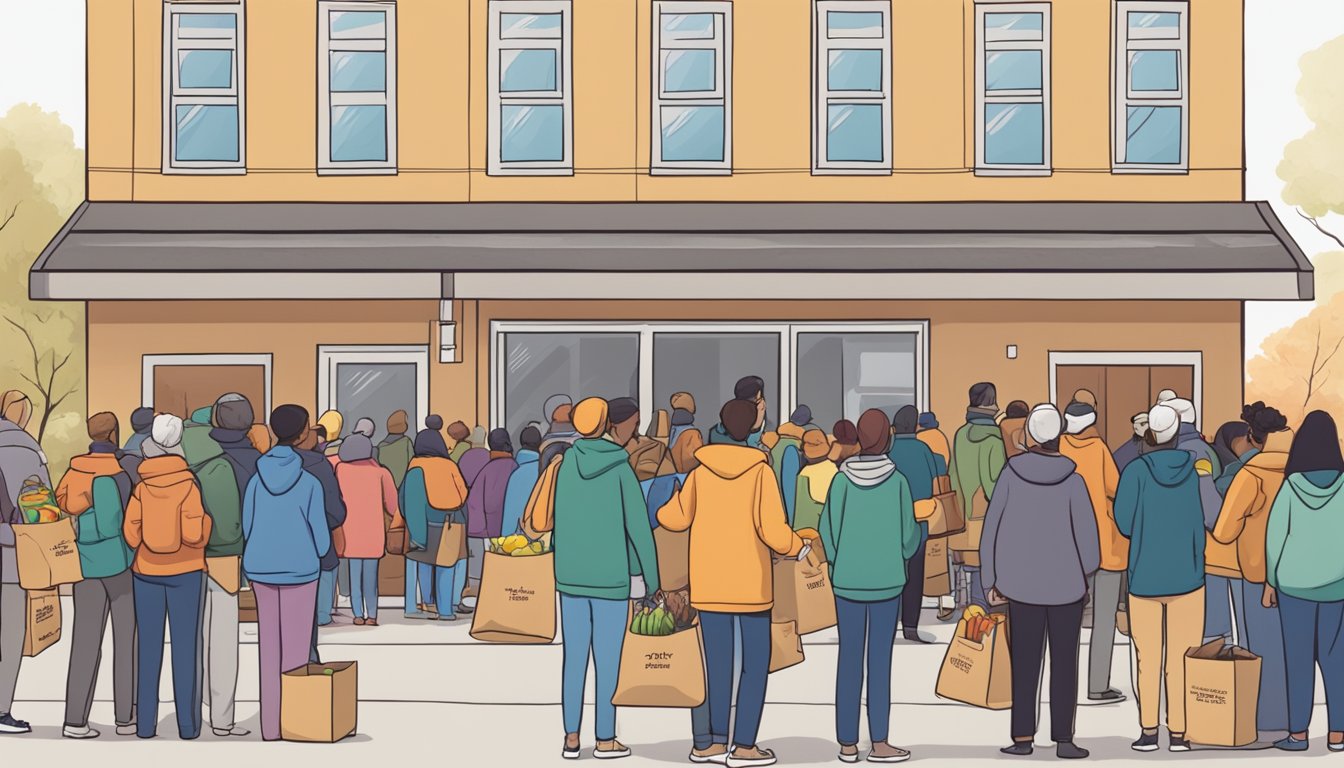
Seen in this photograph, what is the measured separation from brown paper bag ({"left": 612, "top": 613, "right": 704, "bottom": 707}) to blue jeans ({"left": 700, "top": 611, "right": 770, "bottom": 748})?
0.31 ft

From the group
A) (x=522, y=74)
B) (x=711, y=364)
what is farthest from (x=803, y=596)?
(x=522, y=74)

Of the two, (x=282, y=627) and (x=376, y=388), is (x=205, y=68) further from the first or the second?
(x=282, y=627)

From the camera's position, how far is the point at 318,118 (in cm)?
1945

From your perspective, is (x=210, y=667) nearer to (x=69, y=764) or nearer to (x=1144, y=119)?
(x=69, y=764)

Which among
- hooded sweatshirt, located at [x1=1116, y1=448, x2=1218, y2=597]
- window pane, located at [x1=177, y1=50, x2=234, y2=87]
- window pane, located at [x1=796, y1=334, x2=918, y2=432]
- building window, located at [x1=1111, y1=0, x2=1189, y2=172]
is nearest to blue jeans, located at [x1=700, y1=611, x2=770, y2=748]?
hooded sweatshirt, located at [x1=1116, y1=448, x2=1218, y2=597]

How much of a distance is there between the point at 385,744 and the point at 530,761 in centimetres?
102

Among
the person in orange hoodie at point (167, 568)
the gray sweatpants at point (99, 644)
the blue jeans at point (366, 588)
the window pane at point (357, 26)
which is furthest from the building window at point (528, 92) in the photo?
the gray sweatpants at point (99, 644)

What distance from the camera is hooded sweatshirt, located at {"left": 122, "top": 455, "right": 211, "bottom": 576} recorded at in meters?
9.71

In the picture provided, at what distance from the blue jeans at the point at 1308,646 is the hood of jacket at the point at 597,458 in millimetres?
3939

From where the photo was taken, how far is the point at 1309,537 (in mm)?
9578

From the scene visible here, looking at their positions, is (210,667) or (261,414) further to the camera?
(261,414)

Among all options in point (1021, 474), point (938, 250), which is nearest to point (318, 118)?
point (938, 250)

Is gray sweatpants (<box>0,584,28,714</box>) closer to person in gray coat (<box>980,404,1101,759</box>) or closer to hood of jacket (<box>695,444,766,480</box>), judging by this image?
hood of jacket (<box>695,444,766,480</box>)

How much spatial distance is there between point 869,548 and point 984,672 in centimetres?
127
